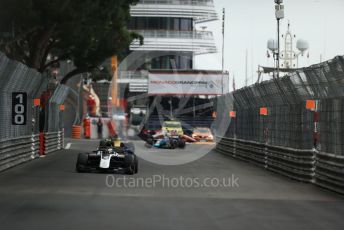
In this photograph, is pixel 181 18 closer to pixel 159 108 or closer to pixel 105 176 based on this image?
pixel 159 108

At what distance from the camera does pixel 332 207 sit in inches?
491

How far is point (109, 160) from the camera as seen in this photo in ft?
62.3

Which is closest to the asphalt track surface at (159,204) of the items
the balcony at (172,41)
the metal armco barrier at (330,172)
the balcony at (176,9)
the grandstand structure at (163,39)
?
Answer: the metal armco barrier at (330,172)

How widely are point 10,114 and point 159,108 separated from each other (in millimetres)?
49175

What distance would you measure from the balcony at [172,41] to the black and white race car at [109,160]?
62.9 m

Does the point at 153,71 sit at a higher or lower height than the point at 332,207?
higher

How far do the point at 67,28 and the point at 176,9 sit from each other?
49.9 metres

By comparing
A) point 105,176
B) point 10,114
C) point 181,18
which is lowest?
point 105,176

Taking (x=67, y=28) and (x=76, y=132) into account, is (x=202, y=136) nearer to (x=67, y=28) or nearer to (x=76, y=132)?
(x=76, y=132)

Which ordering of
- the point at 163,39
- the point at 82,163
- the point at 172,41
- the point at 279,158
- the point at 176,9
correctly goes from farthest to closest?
the point at 172,41 → the point at 163,39 → the point at 176,9 → the point at 279,158 → the point at 82,163

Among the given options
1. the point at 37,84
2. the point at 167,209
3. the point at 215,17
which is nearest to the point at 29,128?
the point at 37,84

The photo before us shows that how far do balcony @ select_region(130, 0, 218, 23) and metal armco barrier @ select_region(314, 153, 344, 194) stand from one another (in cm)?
6494

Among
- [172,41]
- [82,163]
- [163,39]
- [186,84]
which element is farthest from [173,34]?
[82,163]

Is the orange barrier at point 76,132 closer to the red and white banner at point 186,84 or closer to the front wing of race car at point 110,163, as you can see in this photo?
the red and white banner at point 186,84
